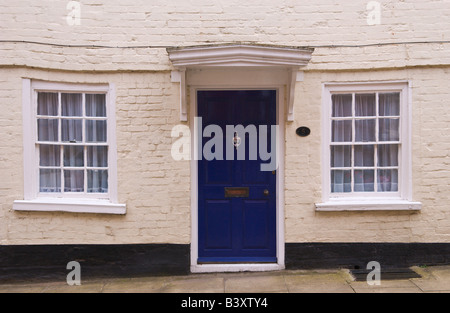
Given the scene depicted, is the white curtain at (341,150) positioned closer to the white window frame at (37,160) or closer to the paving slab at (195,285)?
the paving slab at (195,285)

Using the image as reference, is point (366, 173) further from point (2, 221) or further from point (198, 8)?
point (2, 221)

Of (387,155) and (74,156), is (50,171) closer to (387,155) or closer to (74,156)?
(74,156)

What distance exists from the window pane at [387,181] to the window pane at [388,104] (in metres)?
0.80

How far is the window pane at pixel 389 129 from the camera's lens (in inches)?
245

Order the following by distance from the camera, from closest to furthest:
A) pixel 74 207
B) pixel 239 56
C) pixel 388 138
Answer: pixel 239 56 → pixel 74 207 → pixel 388 138

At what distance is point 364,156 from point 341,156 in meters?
0.32

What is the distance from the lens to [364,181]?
6305mm

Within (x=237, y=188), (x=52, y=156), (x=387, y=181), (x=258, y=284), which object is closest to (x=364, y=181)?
(x=387, y=181)

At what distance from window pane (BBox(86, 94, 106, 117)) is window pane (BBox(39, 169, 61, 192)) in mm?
932

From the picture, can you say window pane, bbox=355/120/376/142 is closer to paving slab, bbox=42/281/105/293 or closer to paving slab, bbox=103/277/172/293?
paving slab, bbox=103/277/172/293

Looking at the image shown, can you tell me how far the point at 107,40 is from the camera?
237 inches

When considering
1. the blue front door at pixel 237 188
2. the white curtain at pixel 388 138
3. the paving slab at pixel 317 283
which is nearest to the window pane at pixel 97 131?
the blue front door at pixel 237 188

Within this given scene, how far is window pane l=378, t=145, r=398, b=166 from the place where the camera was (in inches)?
246

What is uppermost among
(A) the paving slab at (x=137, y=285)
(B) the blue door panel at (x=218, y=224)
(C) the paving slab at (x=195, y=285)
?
(B) the blue door panel at (x=218, y=224)
